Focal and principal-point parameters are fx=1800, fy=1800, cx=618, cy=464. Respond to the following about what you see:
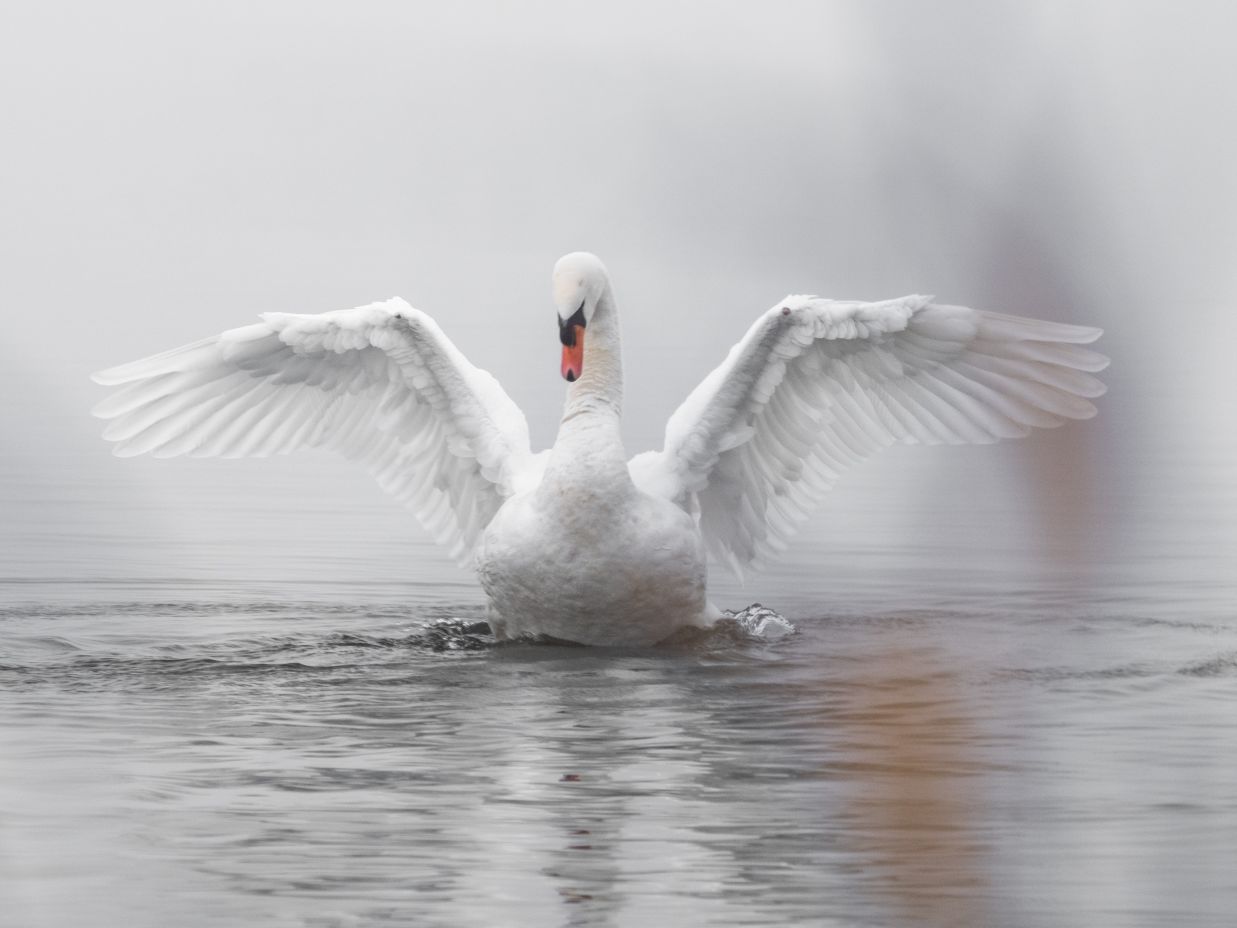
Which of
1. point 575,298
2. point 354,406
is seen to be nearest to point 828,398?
point 575,298

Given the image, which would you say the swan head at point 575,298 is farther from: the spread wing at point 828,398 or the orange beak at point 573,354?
the spread wing at point 828,398

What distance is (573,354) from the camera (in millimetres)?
9398

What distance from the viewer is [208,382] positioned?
10.6m

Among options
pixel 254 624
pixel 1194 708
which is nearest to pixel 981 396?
pixel 1194 708

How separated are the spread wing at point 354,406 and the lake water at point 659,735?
0.85 meters

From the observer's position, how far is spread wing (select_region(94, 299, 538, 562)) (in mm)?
10312

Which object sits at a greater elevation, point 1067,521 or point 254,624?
point 1067,521

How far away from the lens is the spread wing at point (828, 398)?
9.41 metres

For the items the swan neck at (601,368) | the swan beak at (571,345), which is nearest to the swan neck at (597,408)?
the swan neck at (601,368)

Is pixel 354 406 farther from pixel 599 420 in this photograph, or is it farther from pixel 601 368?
pixel 599 420

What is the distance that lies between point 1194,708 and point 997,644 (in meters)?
2.09

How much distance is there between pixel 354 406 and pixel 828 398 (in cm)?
291

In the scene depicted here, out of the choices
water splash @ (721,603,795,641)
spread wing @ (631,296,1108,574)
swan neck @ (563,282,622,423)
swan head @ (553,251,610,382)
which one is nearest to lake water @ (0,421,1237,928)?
water splash @ (721,603,795,641)

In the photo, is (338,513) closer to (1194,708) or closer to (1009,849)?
(1194,708)
